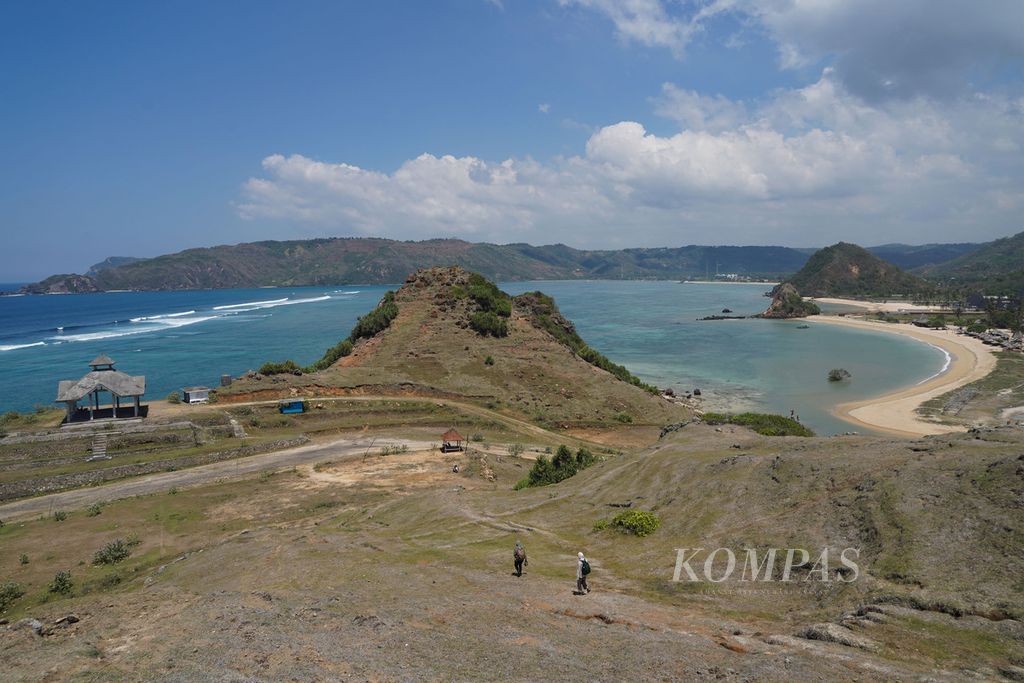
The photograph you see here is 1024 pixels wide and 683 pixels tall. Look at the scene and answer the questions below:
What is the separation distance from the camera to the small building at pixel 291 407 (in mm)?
61794

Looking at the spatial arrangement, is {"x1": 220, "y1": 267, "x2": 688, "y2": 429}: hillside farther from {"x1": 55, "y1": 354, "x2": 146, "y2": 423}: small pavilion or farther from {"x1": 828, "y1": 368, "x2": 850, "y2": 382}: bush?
{"x1": 828, "y1": 368, "x2": 850, "y2": 382}: bush

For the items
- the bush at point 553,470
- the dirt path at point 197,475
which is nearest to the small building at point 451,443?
the dirt path at point 197,475

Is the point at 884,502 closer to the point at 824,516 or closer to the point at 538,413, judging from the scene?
the point at 824,516

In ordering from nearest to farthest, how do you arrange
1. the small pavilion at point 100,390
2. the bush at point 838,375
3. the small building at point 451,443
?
the small building at point 451,443 → the small pavilion at point 100,390 → the bush at point 838,375

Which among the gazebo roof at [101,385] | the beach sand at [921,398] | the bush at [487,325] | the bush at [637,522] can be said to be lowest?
the beach sand at [921,398]

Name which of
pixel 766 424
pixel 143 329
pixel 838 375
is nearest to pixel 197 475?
pixel 766 424

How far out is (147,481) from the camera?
41844mm

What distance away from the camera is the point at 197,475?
43750mm

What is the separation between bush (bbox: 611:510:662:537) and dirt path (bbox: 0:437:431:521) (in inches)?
1193

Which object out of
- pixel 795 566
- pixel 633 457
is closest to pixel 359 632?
pixel 795 566

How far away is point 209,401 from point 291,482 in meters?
26.9

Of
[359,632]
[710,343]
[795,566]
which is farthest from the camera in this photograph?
[710,343]

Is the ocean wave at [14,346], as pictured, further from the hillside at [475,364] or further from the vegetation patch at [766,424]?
the vegetation patch at [766,424]

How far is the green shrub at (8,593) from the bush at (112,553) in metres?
3.42
